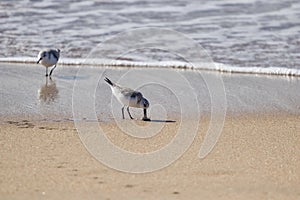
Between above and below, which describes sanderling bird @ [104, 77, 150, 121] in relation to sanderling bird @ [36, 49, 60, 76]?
below

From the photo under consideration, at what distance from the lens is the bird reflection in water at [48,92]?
692 cm

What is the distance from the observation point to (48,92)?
7.24 metres

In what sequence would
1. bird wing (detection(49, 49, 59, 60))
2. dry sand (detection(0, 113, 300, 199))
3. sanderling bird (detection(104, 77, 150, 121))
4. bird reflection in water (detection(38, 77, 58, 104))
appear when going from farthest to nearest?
bird wing (detection(49, 49, 59, 60)) < bird reflection in water (detection(38, 77, 58, 104)) < sanderling bird (detection(104, 77, 150, 121)) < dry sand (detection(0, 113, 300, 199))

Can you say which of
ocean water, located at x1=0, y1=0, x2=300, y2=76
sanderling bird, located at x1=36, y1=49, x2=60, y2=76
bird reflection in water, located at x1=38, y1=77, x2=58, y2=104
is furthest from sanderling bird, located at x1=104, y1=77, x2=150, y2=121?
ocean water, located at x1=0, y1=0, x2=300, y2=76

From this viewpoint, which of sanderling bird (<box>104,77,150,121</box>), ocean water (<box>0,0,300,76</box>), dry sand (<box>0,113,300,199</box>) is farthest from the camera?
ocean water (<box>0,0,300,76</box>)

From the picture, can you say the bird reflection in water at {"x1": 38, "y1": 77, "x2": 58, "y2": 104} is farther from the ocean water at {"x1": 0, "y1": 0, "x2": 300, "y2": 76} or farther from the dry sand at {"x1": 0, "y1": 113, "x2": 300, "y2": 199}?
the ocean water at {"x1": 0, "y1": 0, "x2": 300, "y2": 76}

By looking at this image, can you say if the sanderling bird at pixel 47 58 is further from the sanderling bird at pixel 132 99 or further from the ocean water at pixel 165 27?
the sanderling bird at pixel 132 99

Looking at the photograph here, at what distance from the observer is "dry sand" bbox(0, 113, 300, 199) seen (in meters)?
4.26

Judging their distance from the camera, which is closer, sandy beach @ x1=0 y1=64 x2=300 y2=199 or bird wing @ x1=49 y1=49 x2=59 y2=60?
sandy beach @ x1=0 y1=64 x2=300 y2=199

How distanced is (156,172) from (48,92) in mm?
2839

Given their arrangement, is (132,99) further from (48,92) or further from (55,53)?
(55,53)

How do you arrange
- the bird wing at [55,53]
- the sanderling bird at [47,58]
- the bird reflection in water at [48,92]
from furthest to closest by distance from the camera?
the bird wing at [55,53], the sanderling bird at [47,58], the bird reflection in water at [48,92]

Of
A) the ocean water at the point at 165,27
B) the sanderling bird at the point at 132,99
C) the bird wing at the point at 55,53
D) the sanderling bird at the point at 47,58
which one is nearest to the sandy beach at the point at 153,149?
the sanderling bird at the point at 132,99

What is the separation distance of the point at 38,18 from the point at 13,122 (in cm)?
586
